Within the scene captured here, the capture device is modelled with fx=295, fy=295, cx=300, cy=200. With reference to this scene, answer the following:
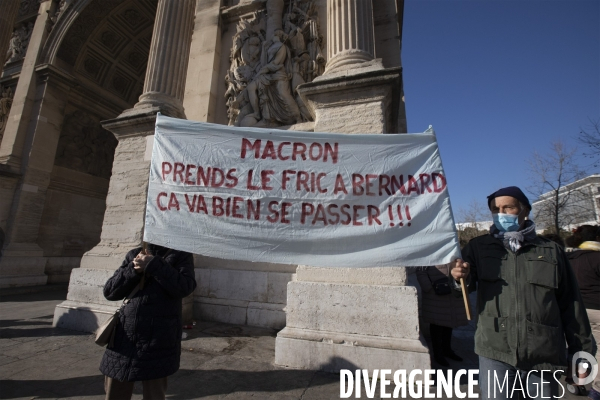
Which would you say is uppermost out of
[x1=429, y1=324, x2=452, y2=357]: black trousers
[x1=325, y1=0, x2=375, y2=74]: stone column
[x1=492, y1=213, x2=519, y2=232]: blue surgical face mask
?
[x1=325, y1=0, x2=375, y2=74]: stone column

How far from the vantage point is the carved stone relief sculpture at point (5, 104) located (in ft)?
34.7

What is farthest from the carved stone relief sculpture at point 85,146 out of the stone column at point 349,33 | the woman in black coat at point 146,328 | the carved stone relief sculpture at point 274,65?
the woman in black coat at point 146,328

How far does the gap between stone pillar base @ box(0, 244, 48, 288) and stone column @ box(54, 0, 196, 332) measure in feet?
18.4

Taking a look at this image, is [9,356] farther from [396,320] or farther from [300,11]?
[300,11]

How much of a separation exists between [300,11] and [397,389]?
6645 mm

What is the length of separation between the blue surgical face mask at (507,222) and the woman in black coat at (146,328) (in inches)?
86.5

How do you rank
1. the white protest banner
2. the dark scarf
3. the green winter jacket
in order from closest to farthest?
the green winter jacket → the dark scarf → the white protest banner

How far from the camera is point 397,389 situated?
2900mm

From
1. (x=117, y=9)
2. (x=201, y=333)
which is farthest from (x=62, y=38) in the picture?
(x=201, y=333)

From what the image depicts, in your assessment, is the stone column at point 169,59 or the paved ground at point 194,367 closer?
the paved ground at point 194,367

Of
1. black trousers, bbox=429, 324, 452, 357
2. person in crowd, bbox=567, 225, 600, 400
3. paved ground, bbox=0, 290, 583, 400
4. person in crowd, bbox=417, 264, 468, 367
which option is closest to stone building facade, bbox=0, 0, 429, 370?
paved ground, bbox=0, 290, 583, 400

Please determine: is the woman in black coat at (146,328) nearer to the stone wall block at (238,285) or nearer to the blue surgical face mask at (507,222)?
the blue surgical face mask at (507,222)

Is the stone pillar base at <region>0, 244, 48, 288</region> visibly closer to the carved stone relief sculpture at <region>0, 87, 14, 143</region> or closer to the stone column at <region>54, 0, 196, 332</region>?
the carved stone relief sculpture at <region>0, 87, 14, 143</region>

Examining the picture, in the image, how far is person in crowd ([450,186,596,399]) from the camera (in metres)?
1.72
